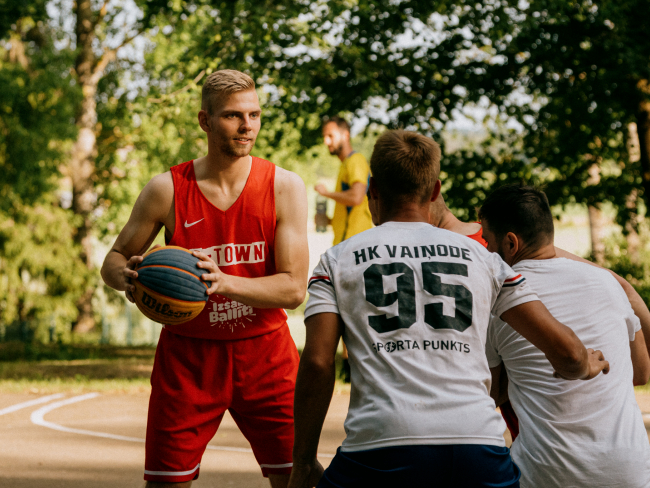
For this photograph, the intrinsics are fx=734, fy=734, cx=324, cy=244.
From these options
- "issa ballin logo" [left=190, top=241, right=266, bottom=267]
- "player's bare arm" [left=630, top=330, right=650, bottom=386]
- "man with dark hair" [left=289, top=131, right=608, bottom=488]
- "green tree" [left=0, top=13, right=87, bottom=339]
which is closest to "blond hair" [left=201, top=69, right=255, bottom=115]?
"issa ballin logo" [left=190, top=241, right=266, bottom=267]

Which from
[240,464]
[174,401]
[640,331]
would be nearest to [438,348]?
[640,331]

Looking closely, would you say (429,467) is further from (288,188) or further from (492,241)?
(288,188)

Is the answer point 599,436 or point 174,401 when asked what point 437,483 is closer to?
point 599,436

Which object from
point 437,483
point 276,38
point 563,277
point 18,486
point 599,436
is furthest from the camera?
point 276,38

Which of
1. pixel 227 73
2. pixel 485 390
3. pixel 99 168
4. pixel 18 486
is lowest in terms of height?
pixel 18 486

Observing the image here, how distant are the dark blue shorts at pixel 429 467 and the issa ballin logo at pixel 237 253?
5.02 feet

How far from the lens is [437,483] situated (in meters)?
2.19

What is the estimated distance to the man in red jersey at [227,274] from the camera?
3.49 meters

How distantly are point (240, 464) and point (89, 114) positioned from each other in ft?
56.4

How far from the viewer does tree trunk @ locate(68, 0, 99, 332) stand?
20422 mm

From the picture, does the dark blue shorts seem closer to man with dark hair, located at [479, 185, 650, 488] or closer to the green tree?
man with dark hair, located at [479, 185, 650, 488]

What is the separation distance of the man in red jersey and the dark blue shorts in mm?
1325

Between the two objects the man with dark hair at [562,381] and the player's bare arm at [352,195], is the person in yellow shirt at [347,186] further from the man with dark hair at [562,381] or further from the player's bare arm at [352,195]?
the man with dark hair at [562,381]

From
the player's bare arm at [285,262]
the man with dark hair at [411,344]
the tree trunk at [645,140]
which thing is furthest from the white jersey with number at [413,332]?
the tree trunk at [645,140]
